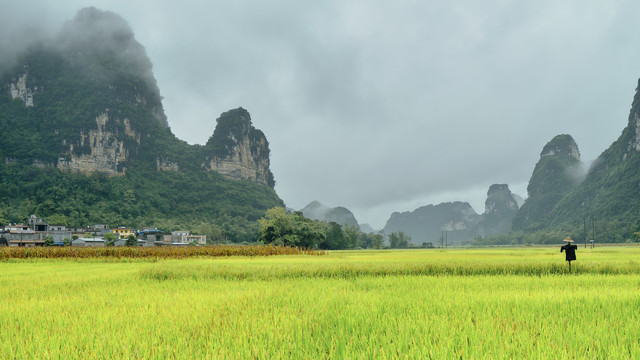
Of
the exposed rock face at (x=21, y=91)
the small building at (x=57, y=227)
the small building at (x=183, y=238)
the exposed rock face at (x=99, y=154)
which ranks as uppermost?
the exposed rock face at (x=21, y=91)

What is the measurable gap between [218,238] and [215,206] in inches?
1732

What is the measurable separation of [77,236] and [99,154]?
74.1 metres

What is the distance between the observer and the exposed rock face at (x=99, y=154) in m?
142

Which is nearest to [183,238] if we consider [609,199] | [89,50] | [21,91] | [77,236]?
[77,236]

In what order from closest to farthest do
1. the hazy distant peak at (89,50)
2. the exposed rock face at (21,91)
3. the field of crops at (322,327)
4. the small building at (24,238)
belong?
the field of crops at (322,327) → the small building at (24,238) → the exposed rock face at (21,91) → the hazy distant peak at (89,50)

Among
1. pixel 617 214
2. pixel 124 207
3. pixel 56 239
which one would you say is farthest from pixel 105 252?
pixel 617 214

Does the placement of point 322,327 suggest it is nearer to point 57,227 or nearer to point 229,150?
point 57,227

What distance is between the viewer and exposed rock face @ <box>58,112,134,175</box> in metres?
142

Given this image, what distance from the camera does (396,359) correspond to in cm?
306

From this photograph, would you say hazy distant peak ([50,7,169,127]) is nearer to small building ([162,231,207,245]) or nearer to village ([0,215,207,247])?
village ([0,215,207,247])

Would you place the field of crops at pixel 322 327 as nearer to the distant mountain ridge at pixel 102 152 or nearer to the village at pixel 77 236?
the village at pixel 77 236

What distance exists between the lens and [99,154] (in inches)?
5842

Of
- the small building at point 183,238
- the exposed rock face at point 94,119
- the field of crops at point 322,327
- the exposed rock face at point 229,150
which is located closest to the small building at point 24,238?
the small building at point 183,238

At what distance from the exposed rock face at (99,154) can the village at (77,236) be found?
158 ft
